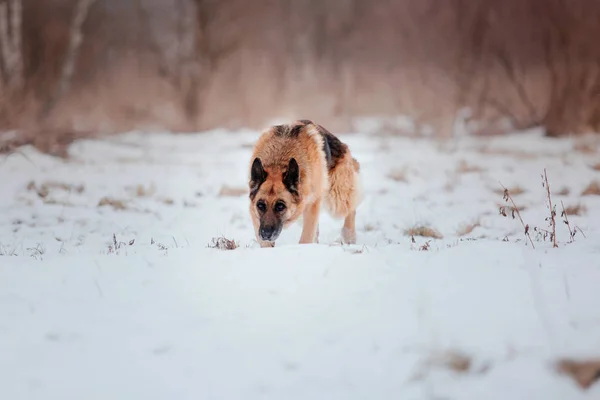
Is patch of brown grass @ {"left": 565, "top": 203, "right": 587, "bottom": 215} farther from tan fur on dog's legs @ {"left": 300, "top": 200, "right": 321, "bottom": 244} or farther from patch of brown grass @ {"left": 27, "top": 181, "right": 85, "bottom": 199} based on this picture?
patch of brown grass @ {"left": 27, "top": 181, "right": 85, "bottom": 199}

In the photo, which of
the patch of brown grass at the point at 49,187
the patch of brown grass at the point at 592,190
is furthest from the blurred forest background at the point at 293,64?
the patch of brown grass at the point at 592,190

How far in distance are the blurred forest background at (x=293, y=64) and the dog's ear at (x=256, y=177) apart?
32.8 ft

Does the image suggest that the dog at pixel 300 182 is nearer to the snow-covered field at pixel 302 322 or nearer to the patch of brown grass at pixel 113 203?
the snow-covered field at pixel 302 322

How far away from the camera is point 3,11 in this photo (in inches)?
640

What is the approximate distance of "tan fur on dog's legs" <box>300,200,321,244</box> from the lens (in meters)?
6.63

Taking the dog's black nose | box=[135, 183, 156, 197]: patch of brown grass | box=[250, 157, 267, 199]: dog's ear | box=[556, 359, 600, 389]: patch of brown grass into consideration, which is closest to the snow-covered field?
box=[556, 359, 600, 389]: patch of brown grass

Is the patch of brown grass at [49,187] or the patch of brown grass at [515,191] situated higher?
the patch of brown grass at [49,187]

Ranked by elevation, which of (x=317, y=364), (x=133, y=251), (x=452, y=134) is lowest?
(x=317, y=364)

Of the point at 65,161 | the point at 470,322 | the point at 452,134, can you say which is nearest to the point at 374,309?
the point at 470,322

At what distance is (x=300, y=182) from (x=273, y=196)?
396mm

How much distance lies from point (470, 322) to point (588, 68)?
53.4 ft

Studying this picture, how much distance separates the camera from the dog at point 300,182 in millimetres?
6121

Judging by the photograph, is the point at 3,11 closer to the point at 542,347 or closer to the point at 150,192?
the point at 150,192

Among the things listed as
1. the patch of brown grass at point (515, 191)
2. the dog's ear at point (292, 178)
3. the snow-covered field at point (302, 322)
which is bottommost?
the snow-covered field at point (302, 322)
